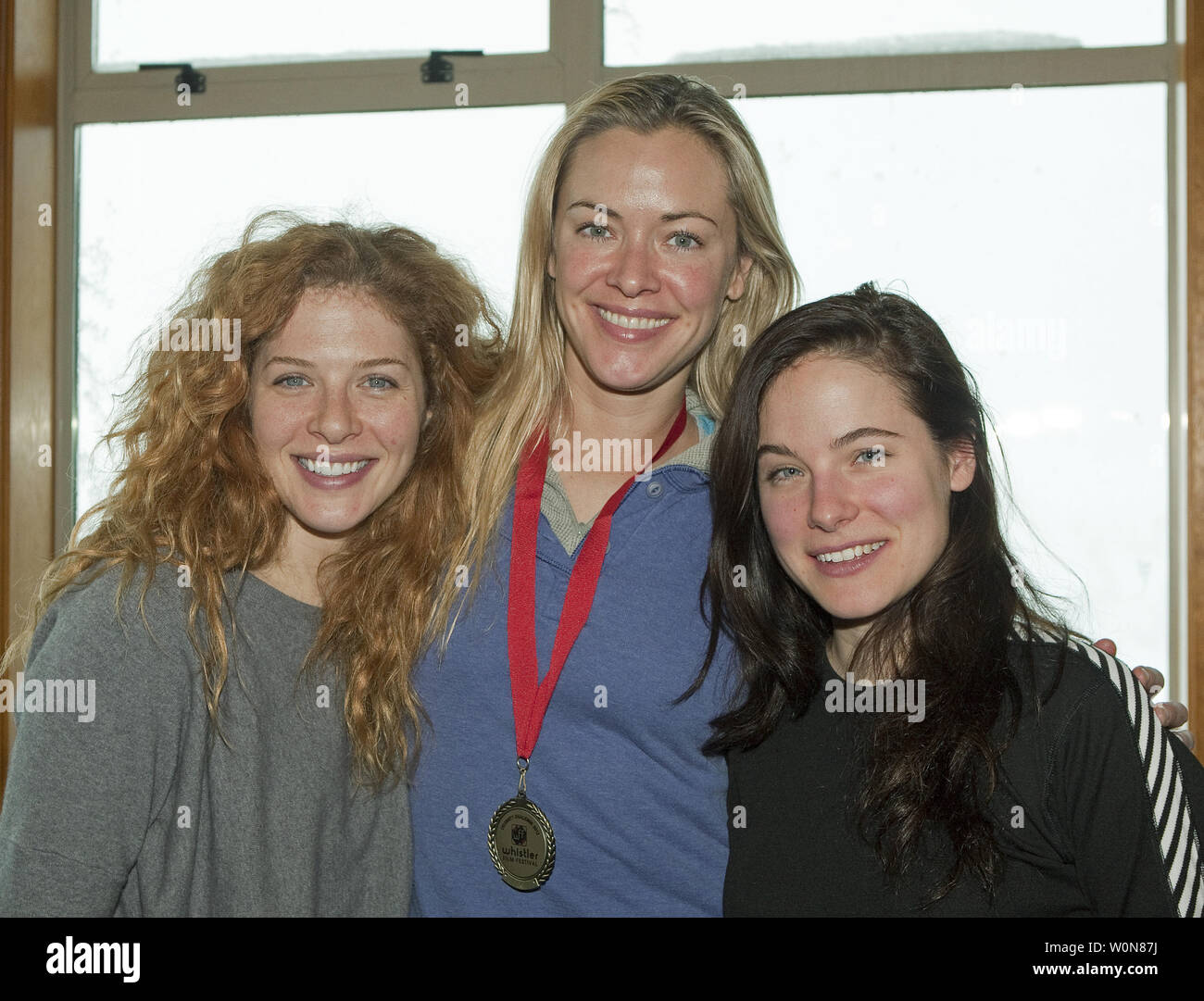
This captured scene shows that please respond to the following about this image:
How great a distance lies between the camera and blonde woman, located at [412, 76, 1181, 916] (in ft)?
6.09

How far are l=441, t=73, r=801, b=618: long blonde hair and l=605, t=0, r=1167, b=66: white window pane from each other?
64.7 inches

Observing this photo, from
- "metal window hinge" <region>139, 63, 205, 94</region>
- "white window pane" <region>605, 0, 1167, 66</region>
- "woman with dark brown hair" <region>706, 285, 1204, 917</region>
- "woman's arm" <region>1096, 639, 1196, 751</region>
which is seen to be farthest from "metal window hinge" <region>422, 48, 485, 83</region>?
"woman's arm" <region>1096, 639, 1196, 751</region>

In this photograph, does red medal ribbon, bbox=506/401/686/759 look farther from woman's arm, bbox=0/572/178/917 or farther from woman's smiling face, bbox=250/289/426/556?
woman's arm, bbox=0/572/178/917

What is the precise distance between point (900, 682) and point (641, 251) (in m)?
0.93

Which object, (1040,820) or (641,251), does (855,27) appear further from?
(1040,820)

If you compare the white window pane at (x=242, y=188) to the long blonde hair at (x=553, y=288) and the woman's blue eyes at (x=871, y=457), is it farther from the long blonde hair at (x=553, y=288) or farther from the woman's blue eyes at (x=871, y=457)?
the woman's blue eyes at (x=871, y=457)

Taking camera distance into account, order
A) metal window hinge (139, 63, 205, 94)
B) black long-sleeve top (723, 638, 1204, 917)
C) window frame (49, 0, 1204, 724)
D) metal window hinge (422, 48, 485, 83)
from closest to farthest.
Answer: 1. black long-sleeve top (723, 638, 1204, 917)
2. window frame (49, 0, 1204, 724)
3. metal window hinge (422, 48, 485, 83)
4. metal window hinge (139, 63, 205, 94)

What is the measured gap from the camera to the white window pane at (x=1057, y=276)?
352 cm

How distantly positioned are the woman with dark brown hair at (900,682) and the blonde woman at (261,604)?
59 centimetres

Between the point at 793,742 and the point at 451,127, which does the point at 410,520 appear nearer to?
the point at 793,742

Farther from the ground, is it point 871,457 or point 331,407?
point 331,407

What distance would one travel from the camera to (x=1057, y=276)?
3.53 metres

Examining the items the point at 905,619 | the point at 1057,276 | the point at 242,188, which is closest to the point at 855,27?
the point at 1057,276

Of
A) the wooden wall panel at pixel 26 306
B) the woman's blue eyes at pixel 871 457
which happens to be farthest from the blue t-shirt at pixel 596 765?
the wooden wall panel at pixel 26 306
